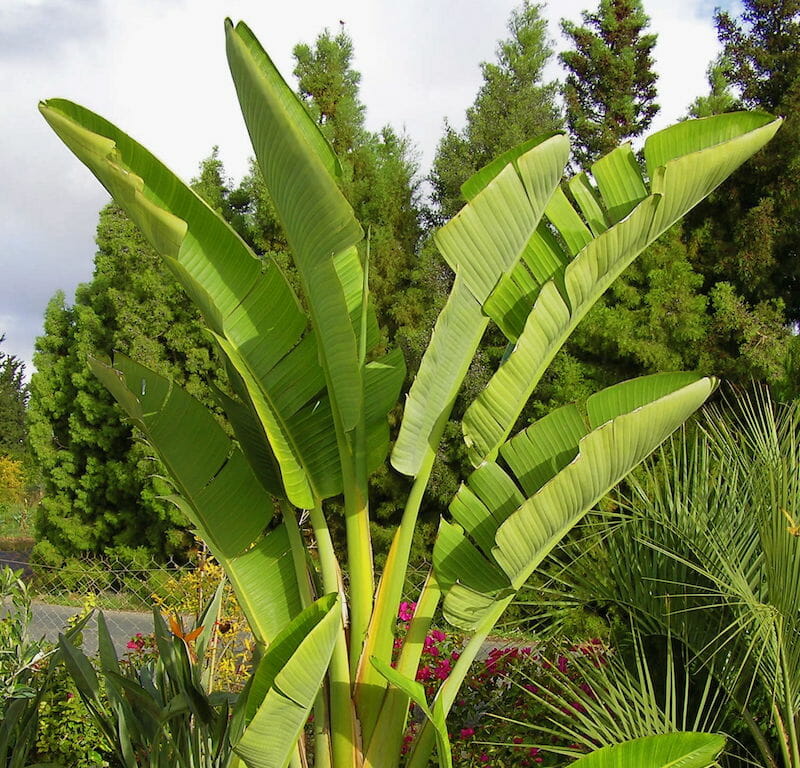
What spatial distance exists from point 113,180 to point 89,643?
742 centimetres

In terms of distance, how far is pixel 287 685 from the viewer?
173 cm

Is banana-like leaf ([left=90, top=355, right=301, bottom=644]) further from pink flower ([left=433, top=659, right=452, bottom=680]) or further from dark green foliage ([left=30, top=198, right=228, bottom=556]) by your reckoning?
dark green foliage ([left=30, top=198, right=228, bottom=556])

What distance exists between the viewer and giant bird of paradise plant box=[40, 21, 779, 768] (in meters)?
2.04

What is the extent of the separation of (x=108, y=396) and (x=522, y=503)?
9.72 metres

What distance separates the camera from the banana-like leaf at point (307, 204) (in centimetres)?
179

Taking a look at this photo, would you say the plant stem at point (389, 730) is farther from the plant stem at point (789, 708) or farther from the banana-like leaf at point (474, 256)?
the plant stem at point (789, 708)

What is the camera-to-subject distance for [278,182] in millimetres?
1959

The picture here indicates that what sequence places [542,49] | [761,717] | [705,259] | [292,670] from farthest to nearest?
[542,49] → [705,259] → [761,717] → [292,670]

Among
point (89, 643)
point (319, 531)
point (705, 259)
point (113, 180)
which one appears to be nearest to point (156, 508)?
point (89, 643)

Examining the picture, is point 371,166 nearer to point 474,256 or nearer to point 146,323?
point 146,323

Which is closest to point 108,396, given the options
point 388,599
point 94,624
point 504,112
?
point 94,624

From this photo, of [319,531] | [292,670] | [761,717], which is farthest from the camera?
[761,717]

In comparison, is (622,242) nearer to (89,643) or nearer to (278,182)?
(278,182)

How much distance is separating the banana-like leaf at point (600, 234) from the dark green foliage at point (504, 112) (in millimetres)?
6251
